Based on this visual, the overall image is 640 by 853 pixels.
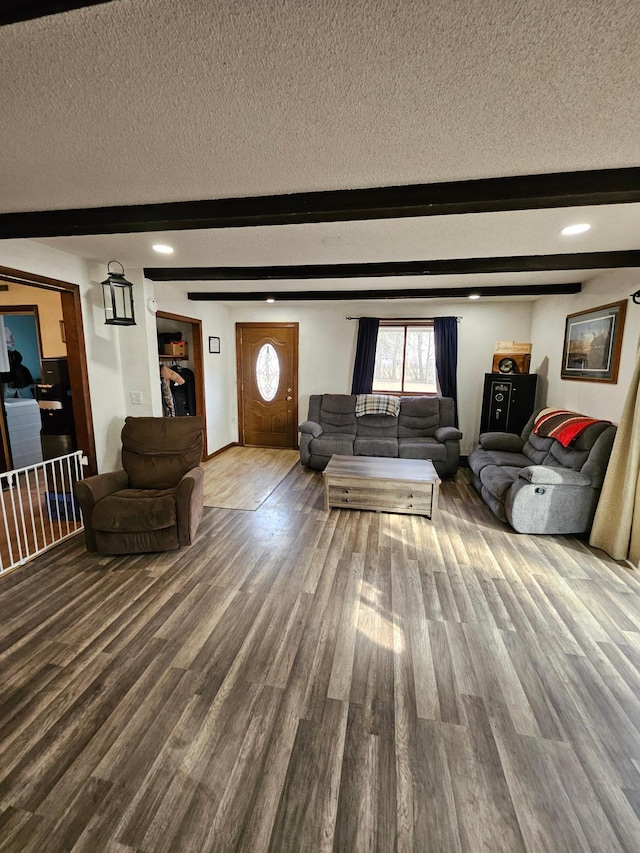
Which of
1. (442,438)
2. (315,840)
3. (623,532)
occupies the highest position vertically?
(442,438)

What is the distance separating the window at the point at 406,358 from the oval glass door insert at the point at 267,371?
1672 mm

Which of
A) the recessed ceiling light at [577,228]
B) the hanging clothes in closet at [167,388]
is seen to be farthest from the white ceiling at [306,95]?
the hanging clothes in closet at [167,388]

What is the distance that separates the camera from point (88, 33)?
92cm

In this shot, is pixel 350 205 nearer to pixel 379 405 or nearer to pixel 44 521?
pixel 379 405

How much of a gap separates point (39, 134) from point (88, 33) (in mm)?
700

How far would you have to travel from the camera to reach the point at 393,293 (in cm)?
450

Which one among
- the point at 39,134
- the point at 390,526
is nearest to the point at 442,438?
the point at 390,526

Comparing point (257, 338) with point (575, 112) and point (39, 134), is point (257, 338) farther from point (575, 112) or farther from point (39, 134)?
point (575, 112)

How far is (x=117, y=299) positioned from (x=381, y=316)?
Answer: 3664mm

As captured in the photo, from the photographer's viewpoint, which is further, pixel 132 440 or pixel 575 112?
pixel 132 440

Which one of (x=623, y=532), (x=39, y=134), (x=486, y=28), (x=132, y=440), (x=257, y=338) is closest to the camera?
(x=486, y=28)

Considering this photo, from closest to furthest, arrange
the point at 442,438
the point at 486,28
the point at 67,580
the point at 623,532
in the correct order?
the point at 486,28 < the point at 67,580 < the point at 623,532 < the point at 442,438

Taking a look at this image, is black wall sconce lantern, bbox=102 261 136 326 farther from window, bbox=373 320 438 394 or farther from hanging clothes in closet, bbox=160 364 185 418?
window, bbox=373 320 438 394

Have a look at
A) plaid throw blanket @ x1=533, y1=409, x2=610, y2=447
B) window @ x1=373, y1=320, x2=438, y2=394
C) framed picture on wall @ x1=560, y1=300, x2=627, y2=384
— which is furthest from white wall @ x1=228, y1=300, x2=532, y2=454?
plaid throw blanket @ x1=533, y1=409, x2=610, y2=447
